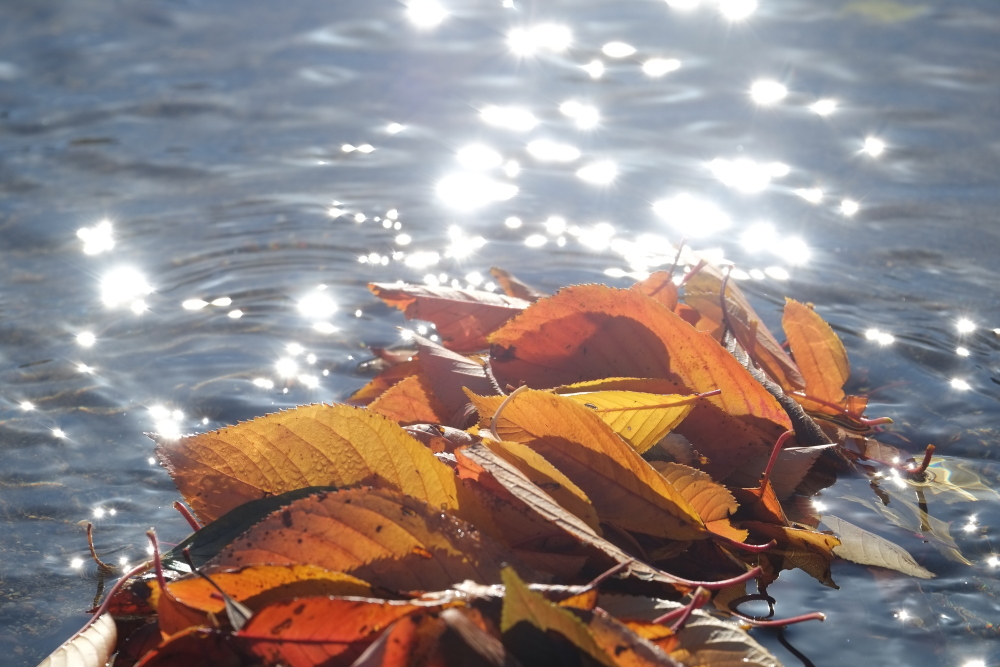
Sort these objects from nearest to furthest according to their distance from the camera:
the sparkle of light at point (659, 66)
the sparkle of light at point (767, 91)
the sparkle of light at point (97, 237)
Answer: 1. the sparkle of light at point (97, 237)
2. the sparkle of light at point (767, 91)
3. the sparkle of light at point (659, 66)

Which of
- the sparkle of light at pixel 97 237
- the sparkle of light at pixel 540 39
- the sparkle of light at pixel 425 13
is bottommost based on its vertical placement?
the sparkle of light at pixel 97 237

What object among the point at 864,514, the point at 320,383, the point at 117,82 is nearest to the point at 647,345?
the point at 864,514

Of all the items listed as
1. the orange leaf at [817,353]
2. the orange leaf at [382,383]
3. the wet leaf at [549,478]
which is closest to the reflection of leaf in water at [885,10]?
the orange leaf at [817,353]

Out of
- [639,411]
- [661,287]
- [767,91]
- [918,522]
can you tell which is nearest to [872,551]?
[918,522]

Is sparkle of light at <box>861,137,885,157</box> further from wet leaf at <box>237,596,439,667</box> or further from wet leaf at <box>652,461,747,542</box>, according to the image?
wet leaf at <box>237,596,439,667</box>

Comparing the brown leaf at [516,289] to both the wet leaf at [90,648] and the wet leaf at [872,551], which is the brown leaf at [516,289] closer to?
the wet leaf at [872,551]

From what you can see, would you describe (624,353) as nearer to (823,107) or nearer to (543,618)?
(543,618)

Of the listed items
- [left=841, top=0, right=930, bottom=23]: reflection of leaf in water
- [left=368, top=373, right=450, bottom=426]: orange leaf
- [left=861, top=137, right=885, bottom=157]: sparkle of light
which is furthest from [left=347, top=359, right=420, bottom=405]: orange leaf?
[left=841, top=0, right=930, bottom=23]: reflection of leaf in water
